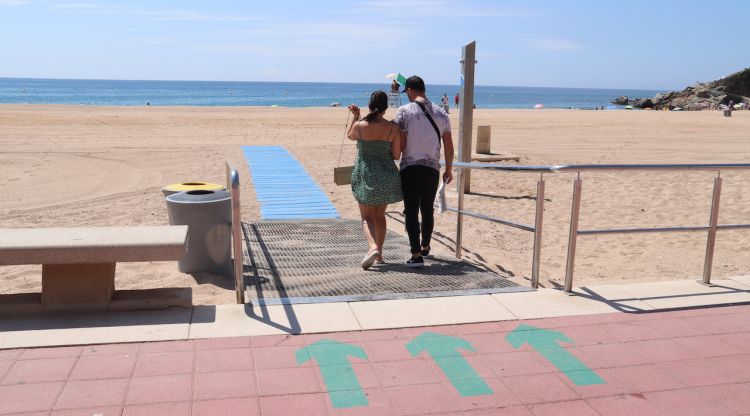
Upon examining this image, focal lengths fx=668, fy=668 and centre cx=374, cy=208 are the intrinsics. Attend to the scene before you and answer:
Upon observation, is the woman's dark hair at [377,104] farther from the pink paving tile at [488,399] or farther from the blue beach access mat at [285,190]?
the blue beach access mat at [285,190]

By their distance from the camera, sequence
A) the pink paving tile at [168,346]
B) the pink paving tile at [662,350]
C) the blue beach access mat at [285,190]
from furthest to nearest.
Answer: the blue beach access mat at [285,190]
the pink paving tile at [662,350]
the pink paving tile at [168,346]

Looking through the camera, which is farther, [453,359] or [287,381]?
[453,359]

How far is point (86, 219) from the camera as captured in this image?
8.55 m

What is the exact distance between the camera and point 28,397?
3125 mm

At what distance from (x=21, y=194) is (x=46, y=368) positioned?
25.5ft

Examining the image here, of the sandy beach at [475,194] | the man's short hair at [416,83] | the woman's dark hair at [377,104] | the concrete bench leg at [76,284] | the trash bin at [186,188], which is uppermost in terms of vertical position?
the man's short hair at [416,83]

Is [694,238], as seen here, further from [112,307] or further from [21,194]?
[21,194]

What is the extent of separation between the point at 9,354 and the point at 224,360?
3.78 ft

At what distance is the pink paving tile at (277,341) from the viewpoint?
12.5 feet

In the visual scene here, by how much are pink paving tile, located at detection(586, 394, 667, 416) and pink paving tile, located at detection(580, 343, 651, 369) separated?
1.16 ft

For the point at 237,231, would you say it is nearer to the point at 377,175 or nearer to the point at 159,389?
the point at 159,389

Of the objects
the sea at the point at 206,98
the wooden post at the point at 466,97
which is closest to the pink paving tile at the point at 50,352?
the wooden post at the point at 466,97

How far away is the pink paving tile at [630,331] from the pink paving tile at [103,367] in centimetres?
276

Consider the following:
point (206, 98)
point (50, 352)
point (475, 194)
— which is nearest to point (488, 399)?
point (50, 352)
